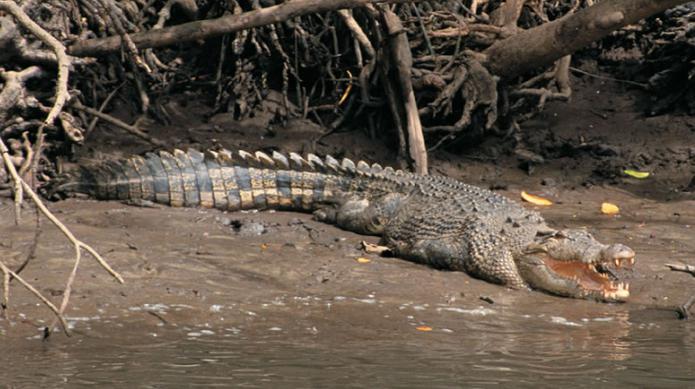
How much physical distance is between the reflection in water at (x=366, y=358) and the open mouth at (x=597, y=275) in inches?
21.8

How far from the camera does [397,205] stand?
757cm

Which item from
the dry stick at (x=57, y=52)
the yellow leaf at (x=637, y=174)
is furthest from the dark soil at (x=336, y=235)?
the dry stick at (x=57, y=52)

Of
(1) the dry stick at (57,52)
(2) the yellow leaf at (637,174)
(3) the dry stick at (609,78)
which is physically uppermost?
(3) the dry stick at (609,78)

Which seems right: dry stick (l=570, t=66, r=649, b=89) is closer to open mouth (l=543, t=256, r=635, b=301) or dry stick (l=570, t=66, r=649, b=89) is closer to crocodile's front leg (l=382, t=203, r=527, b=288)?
crocodile's front leg (l=382, t=203, r=527, b=288)

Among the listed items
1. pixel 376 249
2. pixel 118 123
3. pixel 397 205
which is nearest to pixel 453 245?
pixel 376 249

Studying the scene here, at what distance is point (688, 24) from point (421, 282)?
14.5 feet

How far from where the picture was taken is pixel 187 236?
7074 mm

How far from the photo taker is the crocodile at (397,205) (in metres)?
6.68

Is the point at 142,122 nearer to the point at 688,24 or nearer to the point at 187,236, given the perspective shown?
the point at 187,236

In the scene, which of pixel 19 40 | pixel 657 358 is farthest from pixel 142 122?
pixel 657 358

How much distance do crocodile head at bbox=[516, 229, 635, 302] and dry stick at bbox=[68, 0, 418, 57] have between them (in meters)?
1.98

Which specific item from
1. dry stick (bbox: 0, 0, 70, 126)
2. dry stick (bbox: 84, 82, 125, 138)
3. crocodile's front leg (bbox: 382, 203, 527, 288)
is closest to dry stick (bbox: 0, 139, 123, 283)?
dry stick (bbox: 0, 0, 70, 126)

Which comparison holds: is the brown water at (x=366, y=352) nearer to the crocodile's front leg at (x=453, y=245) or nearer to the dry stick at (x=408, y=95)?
the crocodile's front leg at (x=453, y=245)

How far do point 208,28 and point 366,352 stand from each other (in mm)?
3232
